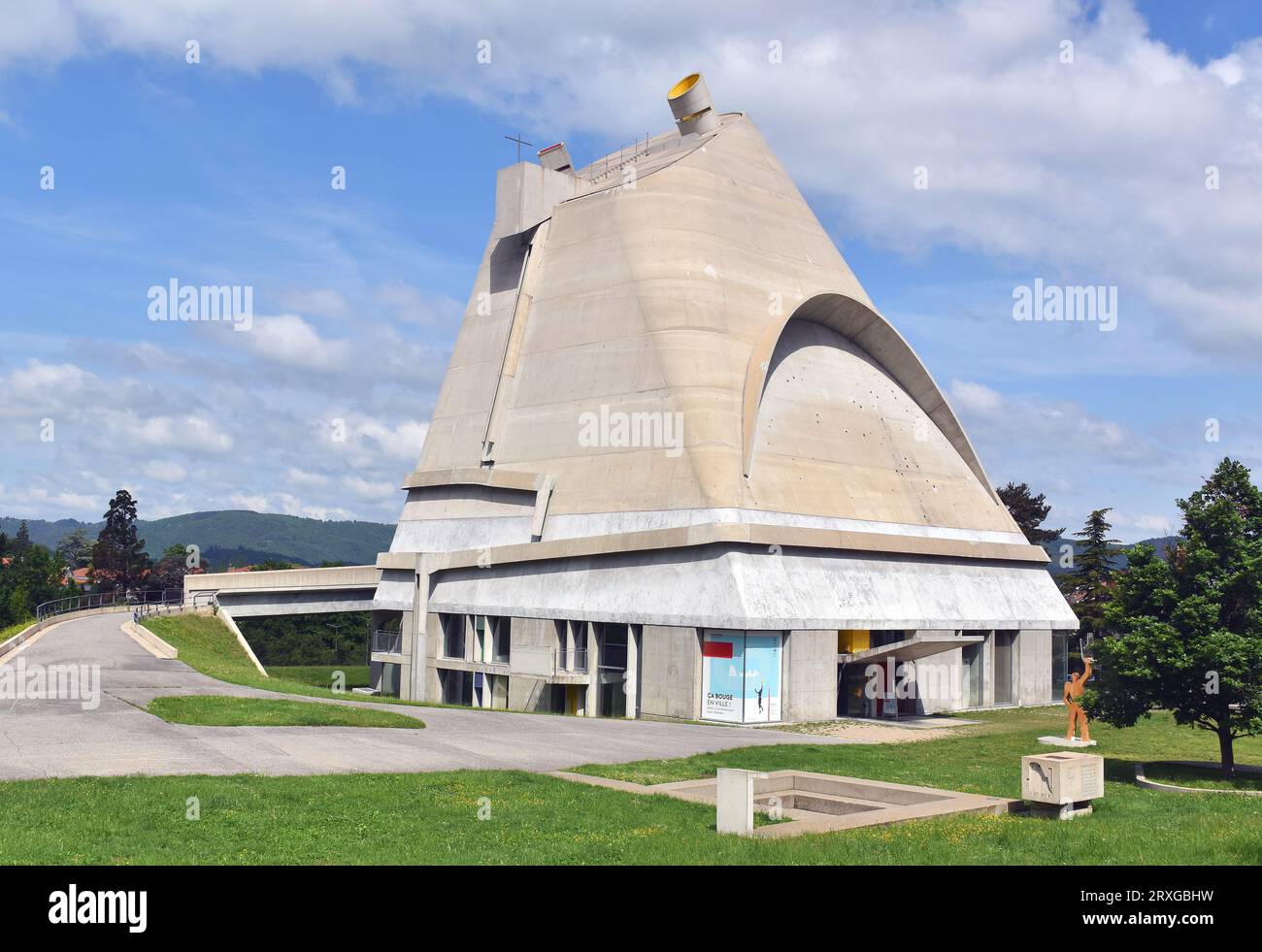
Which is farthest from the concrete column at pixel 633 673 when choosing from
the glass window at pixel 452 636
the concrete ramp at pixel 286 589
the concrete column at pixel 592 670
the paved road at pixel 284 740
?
the concrete ramp at pixel 286 589

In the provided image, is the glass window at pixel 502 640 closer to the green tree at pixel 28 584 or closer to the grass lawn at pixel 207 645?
the grass lawn at pixel 207 645

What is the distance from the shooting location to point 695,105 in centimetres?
6069

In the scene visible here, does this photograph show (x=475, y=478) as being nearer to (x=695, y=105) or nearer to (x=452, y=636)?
(x=452, y=636)

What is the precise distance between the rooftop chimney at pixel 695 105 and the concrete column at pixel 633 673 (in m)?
30.0

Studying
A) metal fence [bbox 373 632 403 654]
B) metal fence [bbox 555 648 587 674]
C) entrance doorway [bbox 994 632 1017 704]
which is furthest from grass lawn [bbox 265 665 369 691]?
entrance doorway [bbox 994 632 1017 704]

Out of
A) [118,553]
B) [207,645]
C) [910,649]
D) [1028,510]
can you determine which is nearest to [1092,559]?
[1028,510]

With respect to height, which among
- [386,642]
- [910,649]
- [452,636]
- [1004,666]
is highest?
[910,649]

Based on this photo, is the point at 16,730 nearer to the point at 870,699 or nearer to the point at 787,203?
the point at 870,699

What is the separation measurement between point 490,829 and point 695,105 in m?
51.2

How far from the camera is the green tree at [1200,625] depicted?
2795 cm

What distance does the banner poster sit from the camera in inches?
1618

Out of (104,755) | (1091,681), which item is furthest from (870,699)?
(104,755)

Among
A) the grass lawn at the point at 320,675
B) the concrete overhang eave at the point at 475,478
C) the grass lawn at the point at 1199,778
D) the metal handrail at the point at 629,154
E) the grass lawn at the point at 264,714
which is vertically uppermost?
the metal handrail at the point at 629,154

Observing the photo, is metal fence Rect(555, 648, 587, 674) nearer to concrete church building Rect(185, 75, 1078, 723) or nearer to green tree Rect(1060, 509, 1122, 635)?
concrete church building Rect(185, 75, 1078, 723)
